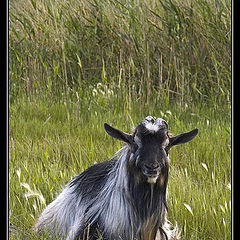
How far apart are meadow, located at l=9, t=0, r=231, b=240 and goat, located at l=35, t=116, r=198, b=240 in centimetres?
72

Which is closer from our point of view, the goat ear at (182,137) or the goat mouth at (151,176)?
the goat mouth at (151,176)

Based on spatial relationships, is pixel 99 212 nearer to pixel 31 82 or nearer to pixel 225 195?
pixel 225 195

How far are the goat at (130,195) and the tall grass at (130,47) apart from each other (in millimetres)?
2882

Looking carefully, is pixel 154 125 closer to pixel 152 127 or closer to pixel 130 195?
pixel 152 127

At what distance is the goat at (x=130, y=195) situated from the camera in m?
3.27

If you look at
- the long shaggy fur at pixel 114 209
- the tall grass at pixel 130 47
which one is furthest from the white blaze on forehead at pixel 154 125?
the tall grass at pixel 130 47

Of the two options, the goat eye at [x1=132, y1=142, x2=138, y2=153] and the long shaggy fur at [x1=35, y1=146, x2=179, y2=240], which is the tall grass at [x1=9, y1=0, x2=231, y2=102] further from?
the goat eye at [x1=132, y1=142, x2=138, y2=153]

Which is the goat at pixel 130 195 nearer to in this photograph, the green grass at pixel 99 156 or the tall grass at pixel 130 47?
the green grass at pixel 99 156

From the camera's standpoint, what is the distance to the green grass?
158 inches

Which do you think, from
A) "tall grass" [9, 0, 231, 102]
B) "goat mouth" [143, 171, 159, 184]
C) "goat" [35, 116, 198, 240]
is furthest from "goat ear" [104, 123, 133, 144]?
"tall grass" [9, 0, 231, 102]

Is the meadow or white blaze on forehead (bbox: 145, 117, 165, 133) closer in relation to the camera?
white blaze on forehead (bbox: 145, 117, 165, 133)

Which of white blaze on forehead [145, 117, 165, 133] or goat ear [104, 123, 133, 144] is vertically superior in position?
white blaze on forehead [145, 117, 165, 133]

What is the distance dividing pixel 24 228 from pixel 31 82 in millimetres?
3790

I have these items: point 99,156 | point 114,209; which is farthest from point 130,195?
point 99,156
